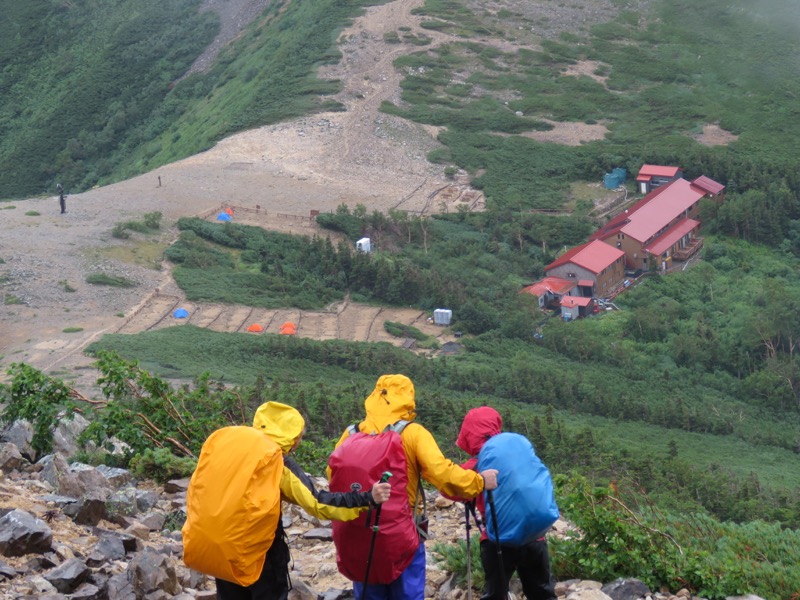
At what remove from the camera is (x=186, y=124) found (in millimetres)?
50594

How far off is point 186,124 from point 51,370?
30.8 metres

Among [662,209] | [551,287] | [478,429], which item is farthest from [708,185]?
[478,429]

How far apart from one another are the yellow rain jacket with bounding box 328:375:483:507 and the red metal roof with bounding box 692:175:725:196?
36228mm

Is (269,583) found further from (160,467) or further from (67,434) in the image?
(67,434)

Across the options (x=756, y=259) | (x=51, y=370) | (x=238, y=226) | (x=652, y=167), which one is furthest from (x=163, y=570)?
(x=652, y=167)

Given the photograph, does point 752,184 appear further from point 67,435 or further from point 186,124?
point 67,435

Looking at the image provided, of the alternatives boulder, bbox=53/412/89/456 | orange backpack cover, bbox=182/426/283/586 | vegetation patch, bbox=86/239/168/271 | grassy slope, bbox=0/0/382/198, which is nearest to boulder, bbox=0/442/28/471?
boulder, bbox=53/412/89/456

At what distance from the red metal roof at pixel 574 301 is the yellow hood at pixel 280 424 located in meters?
27.0

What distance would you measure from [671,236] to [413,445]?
105ft

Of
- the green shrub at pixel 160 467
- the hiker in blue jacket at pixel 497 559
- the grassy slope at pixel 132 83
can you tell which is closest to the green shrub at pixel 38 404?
the green shrub at pixel 160 467

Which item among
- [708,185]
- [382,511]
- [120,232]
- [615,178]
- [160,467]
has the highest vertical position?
[382,511]

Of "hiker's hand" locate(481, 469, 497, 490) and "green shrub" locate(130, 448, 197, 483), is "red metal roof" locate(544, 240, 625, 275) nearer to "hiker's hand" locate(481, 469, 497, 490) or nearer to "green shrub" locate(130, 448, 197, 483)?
"green shrub" locate(130, 448, 197, 483)

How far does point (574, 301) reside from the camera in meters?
31.7

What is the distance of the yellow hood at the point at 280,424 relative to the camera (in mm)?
4918
